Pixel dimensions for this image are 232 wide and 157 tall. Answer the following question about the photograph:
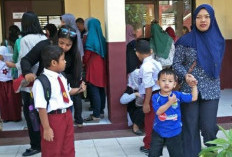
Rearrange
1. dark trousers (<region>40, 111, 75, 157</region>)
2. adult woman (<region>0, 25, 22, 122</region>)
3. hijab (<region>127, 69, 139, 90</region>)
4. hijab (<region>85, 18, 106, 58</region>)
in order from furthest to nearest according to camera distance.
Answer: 1. adult woman (<region>0, 25, 22, 122</region>)
2. hijab (<region>85, 18, 106, 58</region>)
3. hijab (<region>127, 69, 139, 90</region>)
4. dark trousers (<region>40, 111, 75, 157</region>)

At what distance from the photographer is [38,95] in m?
3.49

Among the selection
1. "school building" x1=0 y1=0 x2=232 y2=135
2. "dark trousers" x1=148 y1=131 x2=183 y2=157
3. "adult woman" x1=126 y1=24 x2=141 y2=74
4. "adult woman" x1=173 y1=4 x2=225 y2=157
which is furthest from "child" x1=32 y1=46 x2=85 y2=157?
"adult woman" x1=126 y1=24 x2=141 y2=74

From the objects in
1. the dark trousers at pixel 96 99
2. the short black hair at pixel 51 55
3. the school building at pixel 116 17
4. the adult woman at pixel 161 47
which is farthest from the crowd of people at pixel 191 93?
the adult woman at pixel 161 47

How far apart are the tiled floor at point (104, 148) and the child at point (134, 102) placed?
0.65 feet

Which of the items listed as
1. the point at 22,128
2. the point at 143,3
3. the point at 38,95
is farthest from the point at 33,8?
the point at 38,95

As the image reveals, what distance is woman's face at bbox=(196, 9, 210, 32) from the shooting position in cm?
376

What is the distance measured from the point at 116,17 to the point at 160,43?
1.15m

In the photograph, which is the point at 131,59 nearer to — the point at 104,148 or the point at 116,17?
the point at 116,17

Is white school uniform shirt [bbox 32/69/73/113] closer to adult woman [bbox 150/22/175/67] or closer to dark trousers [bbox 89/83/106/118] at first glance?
dark trousers [bbox 89/83/106/118]

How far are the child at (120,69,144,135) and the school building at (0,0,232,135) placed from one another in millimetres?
191

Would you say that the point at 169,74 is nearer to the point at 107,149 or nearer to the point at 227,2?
the point at 107,149

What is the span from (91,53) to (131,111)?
1.14 metres

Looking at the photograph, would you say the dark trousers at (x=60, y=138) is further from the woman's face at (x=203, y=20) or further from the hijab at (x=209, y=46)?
the woman's face at (x=203, y=20)

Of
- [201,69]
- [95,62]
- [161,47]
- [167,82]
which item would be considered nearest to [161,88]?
[167,82]
